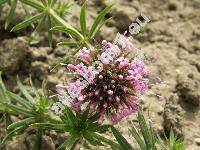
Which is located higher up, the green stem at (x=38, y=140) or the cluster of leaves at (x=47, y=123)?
the cluster of leaves at (x=47, y=123)

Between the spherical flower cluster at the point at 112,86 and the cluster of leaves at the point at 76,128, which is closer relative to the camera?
the spherical flower cluster at the point at 112,86

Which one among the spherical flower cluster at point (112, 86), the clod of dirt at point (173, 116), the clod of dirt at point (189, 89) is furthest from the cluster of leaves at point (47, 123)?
the clod of dirt at point (189, 89)

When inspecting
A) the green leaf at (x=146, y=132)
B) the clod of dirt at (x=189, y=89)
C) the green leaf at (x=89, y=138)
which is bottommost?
the clod of dirt at (x=189, y=89)

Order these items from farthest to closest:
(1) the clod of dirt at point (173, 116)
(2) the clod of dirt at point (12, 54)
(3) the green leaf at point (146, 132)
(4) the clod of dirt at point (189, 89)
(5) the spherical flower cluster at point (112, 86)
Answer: (2) the clod of dirt at point (12, 54), (4) the clod of dirt at point (189, 89), (1) the clod of dirt at point (173, 116), (3) the green leaf at point (146, 132), (5) the spherical flower cluster at point (112, 86)

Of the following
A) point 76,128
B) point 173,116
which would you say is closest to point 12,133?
point 76,128

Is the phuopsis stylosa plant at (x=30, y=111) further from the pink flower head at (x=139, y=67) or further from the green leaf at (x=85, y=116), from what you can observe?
the pink flower head at (x=139, y=67)

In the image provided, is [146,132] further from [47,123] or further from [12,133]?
[12,133]
